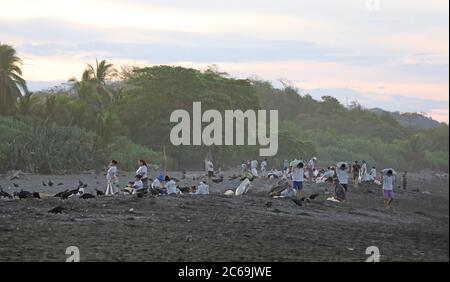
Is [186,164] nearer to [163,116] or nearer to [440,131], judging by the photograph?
[163,116]

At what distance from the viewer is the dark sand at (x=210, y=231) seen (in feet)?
41.5

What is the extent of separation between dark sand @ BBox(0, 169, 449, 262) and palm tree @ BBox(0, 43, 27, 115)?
65.8 ft

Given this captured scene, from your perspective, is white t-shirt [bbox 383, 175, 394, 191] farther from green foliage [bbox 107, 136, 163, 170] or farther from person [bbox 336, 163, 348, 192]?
green foliage [bbox 107, 136, 163, 170]

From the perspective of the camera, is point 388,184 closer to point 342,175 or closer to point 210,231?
point 342,175

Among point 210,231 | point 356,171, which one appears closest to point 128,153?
point 356,171

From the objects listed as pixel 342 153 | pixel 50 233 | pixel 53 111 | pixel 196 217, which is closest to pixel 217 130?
pixel 53 111

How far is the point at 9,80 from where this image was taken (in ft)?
129

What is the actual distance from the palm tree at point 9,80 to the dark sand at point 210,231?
20068 mm

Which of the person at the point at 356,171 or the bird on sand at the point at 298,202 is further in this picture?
the person at the point at 356,171

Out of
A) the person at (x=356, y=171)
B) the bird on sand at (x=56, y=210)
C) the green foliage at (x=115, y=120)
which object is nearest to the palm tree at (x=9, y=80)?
the green foliage at (x=115, y=120)

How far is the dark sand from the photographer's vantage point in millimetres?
12656

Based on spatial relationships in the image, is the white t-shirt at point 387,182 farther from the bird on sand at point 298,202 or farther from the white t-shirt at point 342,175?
the bird on sand at point 298,202

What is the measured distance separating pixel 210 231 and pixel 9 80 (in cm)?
2638

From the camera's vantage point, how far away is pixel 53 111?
4222 cm
